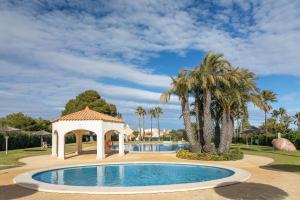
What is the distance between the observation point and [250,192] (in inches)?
432

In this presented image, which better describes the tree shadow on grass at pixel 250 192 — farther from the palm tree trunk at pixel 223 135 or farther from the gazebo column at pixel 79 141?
the gazebo column at pixel 79 141

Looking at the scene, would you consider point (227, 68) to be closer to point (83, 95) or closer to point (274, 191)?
point (274, 191)

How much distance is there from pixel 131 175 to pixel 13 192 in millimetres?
7424

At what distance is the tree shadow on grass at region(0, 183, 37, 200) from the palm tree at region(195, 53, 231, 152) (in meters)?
15.5

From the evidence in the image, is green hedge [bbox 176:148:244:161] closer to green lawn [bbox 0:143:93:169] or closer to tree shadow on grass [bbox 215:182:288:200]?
tree shadow on grass [bbox 215:182:288:200]

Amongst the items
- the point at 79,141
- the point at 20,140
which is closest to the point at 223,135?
the point at 79,141

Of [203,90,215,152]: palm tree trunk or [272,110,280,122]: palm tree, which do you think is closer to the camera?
[203,90,215,152]: palm tree trunk

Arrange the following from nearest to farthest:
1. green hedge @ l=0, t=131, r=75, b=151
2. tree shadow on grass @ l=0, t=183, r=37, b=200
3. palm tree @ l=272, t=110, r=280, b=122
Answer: tree shadow on grass @ l=0, t=183, r=37, b=200 → green hedge @ l=0, t=131, r=75, b=151 → palm tree @ l=272, t=110, r=280, b=122

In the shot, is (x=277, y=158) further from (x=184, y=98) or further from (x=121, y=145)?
(x=121, y=145)

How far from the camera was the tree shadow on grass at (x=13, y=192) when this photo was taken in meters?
10.6

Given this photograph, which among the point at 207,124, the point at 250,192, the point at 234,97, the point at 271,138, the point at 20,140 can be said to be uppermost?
the point at 234,97

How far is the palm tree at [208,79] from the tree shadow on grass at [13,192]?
15470 mm

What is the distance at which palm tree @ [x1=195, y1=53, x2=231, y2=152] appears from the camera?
2458 cm

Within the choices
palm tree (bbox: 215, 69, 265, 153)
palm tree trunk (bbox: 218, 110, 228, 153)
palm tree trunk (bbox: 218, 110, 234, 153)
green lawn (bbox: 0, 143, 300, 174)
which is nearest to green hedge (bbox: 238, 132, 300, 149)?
green lawn (bbox: 0, 143, 300, 174)
